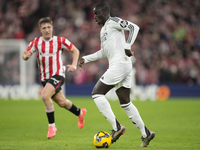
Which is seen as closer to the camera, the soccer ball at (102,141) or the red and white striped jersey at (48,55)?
the soccer ball at (102,141)

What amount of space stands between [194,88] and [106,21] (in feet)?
42.2

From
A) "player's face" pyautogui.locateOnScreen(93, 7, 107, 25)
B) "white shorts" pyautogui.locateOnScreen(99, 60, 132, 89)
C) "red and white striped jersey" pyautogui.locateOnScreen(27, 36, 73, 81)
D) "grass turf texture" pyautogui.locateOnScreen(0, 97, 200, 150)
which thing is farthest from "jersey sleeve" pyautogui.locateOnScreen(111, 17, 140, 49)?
"red and white striped jersey" pyautogui.locateOnScreen(27, 36, 73, 81)

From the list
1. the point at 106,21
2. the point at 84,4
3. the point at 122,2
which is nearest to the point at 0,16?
the point at 84,4

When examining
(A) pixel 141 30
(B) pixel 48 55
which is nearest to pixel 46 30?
(B) pixel 48 55

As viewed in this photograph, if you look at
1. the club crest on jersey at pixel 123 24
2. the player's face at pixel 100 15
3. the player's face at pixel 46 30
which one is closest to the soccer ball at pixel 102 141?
the club crest on jersey at pixel 123 24

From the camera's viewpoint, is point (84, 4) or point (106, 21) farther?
point (84, 4)

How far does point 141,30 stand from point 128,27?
→ 1506cm

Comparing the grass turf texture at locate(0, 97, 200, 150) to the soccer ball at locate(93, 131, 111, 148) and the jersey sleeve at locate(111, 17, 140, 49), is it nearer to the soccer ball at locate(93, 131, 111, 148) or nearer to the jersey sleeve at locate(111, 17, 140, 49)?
the soccer ball at locate(93, 131, 111, 148)

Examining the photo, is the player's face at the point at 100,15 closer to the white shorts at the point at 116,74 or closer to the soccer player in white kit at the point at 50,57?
the white shorts at the point at 116,74

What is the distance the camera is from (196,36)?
19.5 m

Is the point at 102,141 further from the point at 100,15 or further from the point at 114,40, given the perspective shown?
the point at 100,15

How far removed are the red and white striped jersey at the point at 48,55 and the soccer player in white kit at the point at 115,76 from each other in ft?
5.88

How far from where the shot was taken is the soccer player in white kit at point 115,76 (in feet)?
16.9

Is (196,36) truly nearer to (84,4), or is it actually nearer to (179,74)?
(179,74)
